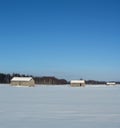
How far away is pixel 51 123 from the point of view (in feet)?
30.5

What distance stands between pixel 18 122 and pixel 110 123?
3127 mm

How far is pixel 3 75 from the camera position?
127 m

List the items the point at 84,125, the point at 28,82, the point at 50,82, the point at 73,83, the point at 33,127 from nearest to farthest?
the point at 33,127
the point at 84,125
the point at 28,82
the point at 73,83
the point at 50,82

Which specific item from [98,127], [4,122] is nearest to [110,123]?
[98,127]

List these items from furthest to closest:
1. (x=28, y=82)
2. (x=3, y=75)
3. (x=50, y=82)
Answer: (x=50, y=82), (x=3, y=75), (x=28, y=82)

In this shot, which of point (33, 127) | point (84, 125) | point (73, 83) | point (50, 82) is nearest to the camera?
point (33, 127)

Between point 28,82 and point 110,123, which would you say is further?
point 28,82

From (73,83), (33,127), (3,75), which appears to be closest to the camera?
(33,127)

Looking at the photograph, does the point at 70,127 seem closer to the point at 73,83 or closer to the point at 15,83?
the point at 15,83

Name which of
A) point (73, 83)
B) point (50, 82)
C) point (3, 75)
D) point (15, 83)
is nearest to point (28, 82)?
point (15, 83)

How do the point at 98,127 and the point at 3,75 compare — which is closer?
the point at 98,127

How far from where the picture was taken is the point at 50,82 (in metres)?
140

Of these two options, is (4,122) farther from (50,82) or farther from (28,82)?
(50,82)

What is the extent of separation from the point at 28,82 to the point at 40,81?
6061cm
